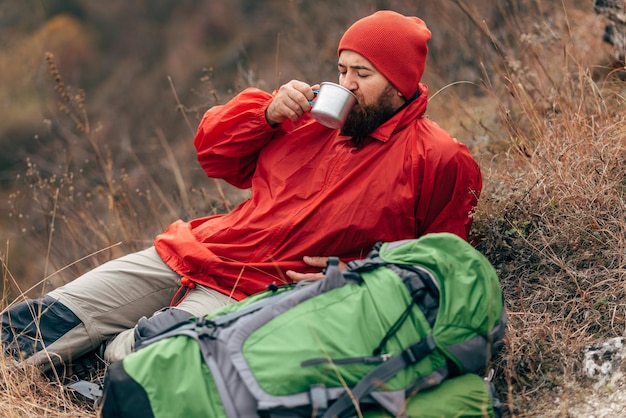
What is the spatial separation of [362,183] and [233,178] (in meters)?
0.70

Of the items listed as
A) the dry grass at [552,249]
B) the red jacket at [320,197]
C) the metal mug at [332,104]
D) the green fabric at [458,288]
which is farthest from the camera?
the red jacket at [320,197]

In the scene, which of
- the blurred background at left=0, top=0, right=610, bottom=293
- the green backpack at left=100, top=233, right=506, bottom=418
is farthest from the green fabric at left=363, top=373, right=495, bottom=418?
→ the blurred background at left=0, top=0, right=610, bottom=293

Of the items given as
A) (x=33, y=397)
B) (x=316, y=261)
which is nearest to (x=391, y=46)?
(x=316, y=261)

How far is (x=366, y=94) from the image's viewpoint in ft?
9.50

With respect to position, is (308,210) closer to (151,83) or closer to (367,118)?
(367,118)

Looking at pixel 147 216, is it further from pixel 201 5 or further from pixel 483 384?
pixel 201 5

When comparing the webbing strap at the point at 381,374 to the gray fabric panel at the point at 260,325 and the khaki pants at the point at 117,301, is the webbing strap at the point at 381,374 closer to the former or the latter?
the gray fabric panel at the point at 260,325

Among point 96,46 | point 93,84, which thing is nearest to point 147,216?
point 93,84

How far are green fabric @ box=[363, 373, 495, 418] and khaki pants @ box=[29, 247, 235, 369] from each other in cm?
96

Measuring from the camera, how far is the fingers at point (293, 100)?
2.90 metres

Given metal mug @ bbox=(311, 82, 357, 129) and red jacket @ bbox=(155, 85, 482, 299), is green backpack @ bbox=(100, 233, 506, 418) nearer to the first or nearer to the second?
red jacket @ bbox=(155, 85, 482, 299)

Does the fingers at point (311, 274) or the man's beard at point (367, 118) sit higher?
the man's beard at point (367, 118)

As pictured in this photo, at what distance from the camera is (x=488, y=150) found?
13.8ft

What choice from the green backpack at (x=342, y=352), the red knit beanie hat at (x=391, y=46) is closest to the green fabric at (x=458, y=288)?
the green backpack at (x=342, y=352)
